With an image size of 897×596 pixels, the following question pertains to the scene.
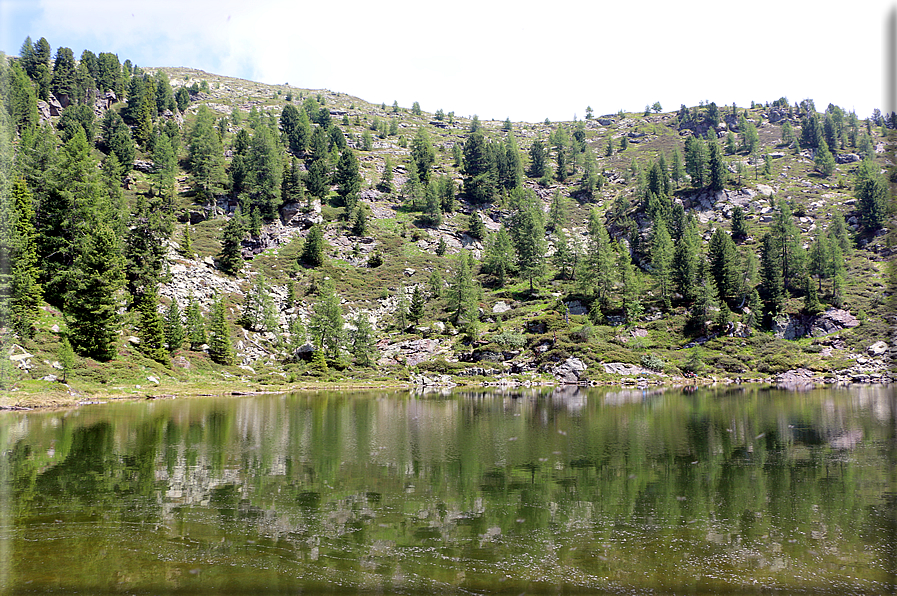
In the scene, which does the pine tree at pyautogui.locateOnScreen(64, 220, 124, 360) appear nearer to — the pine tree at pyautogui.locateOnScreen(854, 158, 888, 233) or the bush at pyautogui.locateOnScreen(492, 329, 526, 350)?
the bush at pyautogui.locateOnScreen(492, 329, 526, 350)

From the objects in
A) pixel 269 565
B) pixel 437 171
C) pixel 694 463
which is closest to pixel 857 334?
pixel 694 463

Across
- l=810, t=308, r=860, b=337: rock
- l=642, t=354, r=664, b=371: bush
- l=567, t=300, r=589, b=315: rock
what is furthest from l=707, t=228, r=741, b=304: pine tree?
l=642, t=354, r=664, b=371: bush

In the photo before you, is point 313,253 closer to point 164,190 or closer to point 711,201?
point 164,190

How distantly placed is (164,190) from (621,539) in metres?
140

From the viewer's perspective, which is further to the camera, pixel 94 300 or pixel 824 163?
pixel 824 163

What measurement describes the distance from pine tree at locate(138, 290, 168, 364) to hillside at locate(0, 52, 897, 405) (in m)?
0.23

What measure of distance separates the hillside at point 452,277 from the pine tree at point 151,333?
0.23 metres

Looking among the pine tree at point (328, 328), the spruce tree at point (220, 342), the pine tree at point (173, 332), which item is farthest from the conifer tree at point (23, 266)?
the pine tree at point (328, 328)

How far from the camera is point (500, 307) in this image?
107m

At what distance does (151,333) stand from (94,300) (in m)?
8.79

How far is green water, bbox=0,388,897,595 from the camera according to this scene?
10828 millimetres

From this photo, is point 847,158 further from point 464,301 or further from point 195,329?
point 195,329

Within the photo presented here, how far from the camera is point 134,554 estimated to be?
12.2 m

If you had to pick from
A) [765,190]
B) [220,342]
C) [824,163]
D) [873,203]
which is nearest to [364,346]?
[220,342]
